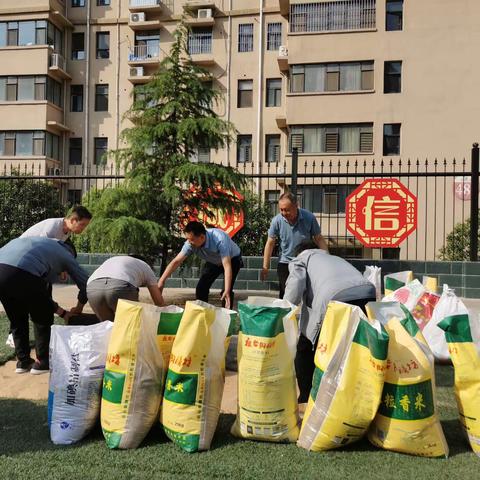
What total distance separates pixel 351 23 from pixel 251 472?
74.4ft

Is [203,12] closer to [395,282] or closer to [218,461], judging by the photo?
[395,282]

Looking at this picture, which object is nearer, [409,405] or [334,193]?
[409,405]

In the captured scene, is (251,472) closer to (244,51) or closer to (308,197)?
(308,197)

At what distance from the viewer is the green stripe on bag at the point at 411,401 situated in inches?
109

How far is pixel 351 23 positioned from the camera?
22.2m

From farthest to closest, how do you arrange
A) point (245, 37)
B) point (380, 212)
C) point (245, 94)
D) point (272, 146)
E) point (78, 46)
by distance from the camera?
point (78, 46) → point (245, 37) → point (245, 94) → point (272, 146) → point (380, 212)

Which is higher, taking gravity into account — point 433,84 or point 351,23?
point 351,23

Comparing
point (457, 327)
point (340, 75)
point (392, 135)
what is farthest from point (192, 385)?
point (340, 75)

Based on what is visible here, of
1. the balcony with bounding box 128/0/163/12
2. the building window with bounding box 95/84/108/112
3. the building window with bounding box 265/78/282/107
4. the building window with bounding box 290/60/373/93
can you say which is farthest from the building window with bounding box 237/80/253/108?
the building window with bounding box 95/84/108/112

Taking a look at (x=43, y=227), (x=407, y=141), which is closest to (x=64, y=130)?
(x=407, y=141)

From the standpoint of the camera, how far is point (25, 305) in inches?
165

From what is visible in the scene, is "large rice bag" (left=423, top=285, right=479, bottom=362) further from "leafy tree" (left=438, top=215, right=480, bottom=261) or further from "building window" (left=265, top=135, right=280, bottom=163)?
"building window" (left=265, top=135, right=280, bottom=163)

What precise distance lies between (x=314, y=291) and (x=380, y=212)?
7261mm

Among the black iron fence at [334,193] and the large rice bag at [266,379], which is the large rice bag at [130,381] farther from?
the black iron fence at [334,193]
